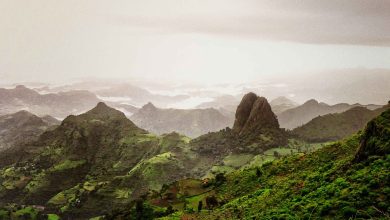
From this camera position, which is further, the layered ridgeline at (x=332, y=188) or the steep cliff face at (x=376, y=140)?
the steep cliff face at (x=376, y=140)

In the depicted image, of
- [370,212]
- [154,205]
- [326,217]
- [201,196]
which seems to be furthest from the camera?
[154,205]

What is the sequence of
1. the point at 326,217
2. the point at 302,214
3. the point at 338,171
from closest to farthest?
the point at 326,217 < the point at 302,214 < the point at 338,171

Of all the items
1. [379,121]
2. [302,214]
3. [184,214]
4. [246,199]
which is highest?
[379,121]

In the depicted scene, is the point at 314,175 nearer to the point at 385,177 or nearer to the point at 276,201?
the point at 276,201

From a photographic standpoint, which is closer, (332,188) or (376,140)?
(332,188)

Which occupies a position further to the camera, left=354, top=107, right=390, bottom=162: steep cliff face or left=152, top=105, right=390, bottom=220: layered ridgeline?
left=354, top=107, right=390, bottom=162: steep cliff face

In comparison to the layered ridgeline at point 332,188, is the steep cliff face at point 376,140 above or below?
above

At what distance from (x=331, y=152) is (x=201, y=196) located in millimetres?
57949

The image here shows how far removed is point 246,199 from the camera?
9019 cm

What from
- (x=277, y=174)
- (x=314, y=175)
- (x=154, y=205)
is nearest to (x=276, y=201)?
(x=314, y=175)

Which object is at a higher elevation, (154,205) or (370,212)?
(370,212)

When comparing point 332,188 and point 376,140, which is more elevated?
point 376,140

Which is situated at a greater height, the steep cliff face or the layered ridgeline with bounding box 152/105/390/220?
the steep cliff face

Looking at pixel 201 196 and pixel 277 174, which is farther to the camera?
pixel 201 196
